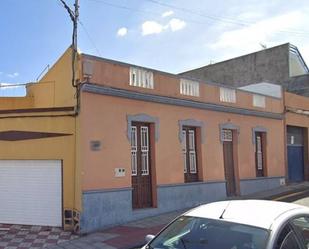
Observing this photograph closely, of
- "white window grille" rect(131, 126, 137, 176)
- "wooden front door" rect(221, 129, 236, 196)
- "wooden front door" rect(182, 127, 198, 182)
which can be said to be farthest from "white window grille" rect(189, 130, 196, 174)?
"white window grille" rect(131, 126, 137, 176)

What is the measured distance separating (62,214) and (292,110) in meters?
14.7

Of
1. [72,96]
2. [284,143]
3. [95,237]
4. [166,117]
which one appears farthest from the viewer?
[284,143]

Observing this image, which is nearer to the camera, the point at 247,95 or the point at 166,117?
the point at 166,117

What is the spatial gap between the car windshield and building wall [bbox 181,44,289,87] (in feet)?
73.0

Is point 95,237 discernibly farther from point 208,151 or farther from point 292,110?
point 292,110

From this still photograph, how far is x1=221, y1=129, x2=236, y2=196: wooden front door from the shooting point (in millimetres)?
16688

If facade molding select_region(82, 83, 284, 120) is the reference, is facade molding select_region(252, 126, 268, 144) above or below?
below

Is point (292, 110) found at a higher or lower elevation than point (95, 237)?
higher

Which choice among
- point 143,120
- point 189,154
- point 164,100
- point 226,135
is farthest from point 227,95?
point 143,120

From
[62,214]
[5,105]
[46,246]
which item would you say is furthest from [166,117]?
[5,105]

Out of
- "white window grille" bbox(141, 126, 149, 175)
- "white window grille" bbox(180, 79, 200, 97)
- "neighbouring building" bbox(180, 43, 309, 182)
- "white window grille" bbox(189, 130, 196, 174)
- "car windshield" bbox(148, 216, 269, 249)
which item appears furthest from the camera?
"neighbouring building" bbox(180, 43, 309, 182)

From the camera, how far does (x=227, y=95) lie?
55.4ft

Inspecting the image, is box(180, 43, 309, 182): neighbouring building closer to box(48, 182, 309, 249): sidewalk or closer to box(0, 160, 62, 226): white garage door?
box(48, 182, 309, 249): sidewalk

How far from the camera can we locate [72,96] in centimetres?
1189
